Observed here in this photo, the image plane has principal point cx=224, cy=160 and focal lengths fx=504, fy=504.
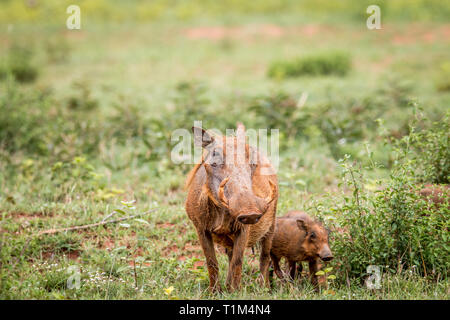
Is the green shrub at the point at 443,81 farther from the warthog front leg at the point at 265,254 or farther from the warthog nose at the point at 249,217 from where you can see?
the warthog nose at the point at 249,217

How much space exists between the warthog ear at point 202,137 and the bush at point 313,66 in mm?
11436

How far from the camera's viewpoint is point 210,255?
13.8ft

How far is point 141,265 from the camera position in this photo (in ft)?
16.1

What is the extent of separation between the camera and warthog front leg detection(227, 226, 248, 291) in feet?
13.3

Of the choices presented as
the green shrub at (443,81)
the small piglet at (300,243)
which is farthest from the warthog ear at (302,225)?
the green shrub at (443,81)

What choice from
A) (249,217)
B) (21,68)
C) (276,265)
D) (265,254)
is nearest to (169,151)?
(276,265)

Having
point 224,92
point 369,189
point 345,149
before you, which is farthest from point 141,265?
point 224,92

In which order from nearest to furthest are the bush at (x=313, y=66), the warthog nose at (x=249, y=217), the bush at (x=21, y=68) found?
the warthog nose at (x=249, y=217) → the bush at (x=21, y=68) → the bush at (x=313, y=66)

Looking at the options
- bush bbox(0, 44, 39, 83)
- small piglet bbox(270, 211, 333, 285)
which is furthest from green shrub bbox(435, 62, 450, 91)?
Result: bush bbox(0, 44, 39, 83)

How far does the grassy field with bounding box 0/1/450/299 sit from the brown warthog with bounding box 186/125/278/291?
408mm

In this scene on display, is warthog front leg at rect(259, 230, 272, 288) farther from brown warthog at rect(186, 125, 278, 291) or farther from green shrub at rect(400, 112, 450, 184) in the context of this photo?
green shrub at rect(400, 112, 450, 184)

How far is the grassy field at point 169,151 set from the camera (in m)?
4.48
